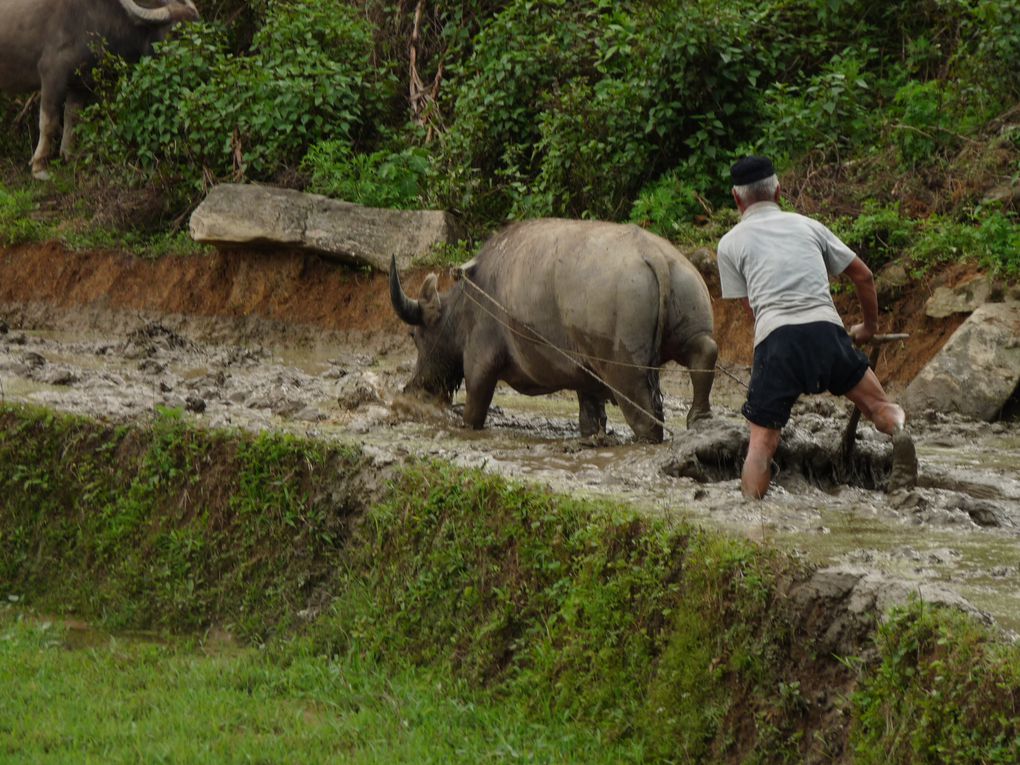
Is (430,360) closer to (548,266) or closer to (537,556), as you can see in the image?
(548,266)

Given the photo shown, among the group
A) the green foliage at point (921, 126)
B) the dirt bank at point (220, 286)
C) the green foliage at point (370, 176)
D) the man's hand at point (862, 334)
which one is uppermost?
the green foliage at point (921, 126)

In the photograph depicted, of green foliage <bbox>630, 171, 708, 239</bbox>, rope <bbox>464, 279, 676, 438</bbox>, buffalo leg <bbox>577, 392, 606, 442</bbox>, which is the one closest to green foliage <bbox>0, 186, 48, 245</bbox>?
green foliage <bbox>630, 171, 708, 239</bbox>

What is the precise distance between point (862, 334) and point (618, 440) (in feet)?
7.08

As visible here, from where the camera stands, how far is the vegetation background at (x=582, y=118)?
37.6ft

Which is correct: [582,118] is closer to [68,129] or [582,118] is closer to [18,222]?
[18,222]

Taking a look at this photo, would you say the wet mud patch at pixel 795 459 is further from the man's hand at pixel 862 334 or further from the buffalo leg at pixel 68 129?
the buffalo leg at pixel 68 129

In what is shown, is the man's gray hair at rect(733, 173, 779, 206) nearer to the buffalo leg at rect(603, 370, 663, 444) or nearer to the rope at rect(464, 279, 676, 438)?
the rope at rect(464, 279, 676, 438)

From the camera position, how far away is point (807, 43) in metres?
13.2

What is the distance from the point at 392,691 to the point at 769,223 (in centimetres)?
270

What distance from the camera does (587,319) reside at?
7.73 metres

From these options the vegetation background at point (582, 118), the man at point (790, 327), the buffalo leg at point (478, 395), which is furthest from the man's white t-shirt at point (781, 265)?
the vegetation background at point (582, 118)

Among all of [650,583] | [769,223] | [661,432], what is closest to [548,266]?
[661,432]

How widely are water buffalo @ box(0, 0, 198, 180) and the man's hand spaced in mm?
12607

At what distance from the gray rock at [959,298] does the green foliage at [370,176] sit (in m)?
5.76
